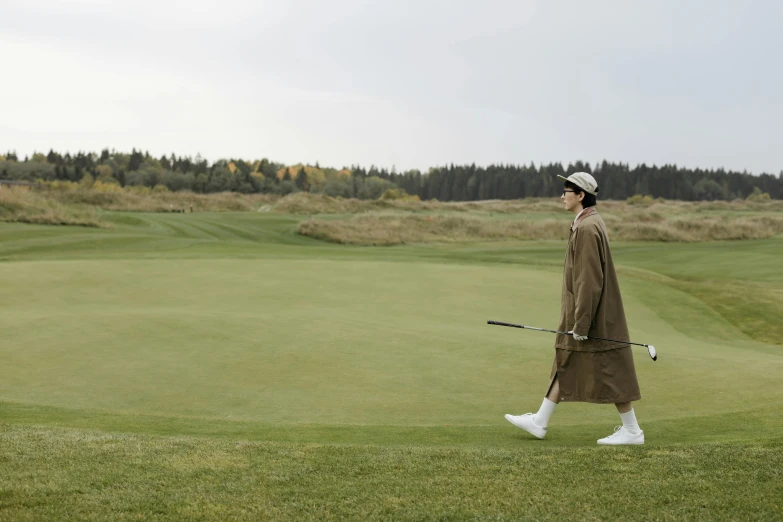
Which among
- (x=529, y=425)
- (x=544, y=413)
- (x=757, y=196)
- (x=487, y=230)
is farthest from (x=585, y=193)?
(x=757, y=196)

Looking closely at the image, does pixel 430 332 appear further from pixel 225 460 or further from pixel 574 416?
pixel 225 460

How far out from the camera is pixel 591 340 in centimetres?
741

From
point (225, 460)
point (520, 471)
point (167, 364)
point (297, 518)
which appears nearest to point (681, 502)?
point (520, 471)

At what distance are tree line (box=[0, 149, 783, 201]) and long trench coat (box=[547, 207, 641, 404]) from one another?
5781 inches

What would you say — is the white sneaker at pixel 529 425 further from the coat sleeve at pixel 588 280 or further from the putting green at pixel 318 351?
the coat sleeve at pixel 588 280

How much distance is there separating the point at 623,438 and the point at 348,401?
3.33 metres

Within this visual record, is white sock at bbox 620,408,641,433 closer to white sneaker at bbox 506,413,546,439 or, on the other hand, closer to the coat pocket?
white sneaker at bbox 506,413,546,439

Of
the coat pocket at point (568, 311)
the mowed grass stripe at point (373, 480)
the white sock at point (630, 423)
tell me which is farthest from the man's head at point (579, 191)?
the mowed grass stripe at point (373, 480)

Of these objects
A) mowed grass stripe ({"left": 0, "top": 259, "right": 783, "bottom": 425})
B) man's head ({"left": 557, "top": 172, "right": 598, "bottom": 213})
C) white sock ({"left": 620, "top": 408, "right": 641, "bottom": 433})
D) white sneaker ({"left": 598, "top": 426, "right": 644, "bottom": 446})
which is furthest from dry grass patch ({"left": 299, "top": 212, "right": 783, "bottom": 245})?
white sneaker ({"left": 598, "top": 426, "right": 644, "bottom": 446})

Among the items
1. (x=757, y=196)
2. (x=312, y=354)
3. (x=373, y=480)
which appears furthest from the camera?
(x=757, y=196)

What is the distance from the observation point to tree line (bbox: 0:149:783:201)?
155875 millimetres

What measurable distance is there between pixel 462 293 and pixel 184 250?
14675 mm

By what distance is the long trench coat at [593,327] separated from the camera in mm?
7281

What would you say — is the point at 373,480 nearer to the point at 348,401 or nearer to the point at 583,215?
the point at 583,215
